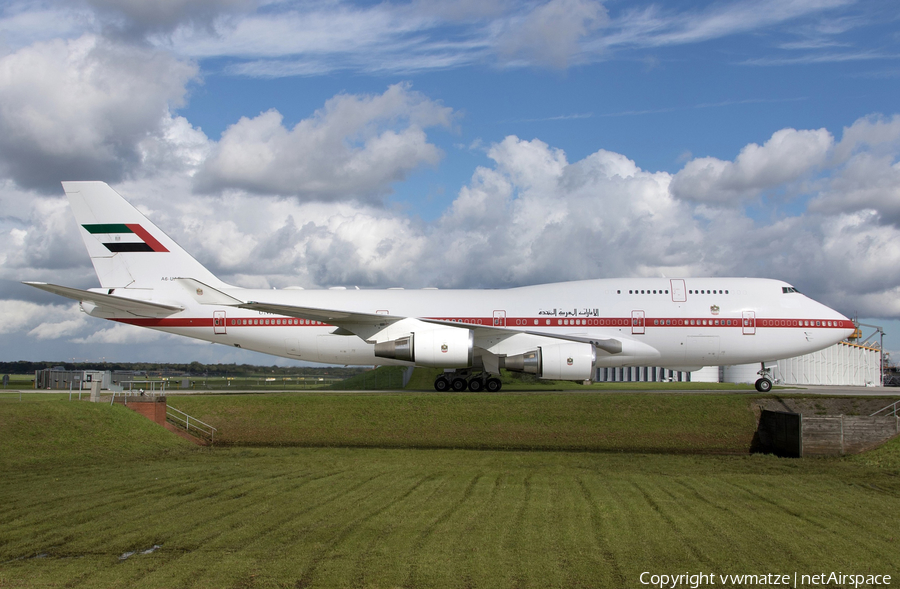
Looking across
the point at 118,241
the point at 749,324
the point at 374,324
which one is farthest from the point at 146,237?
the point at 749,324

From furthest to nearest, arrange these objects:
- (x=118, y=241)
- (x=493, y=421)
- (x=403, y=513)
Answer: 1. (x=118, y=241)
2. (x=493, y=421)
3. (x=403, y=513)

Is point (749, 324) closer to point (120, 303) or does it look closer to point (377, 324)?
point (377, 324)

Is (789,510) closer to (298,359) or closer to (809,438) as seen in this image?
(809,438)

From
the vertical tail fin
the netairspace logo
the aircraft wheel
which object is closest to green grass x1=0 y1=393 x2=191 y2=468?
the vertical tail fin

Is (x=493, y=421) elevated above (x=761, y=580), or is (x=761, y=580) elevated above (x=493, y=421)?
(x=493, y=421)

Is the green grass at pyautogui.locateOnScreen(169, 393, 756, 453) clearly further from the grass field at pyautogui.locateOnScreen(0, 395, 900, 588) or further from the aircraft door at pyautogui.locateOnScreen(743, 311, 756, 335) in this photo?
the aircraft door at pyautogui.locateOnScreen(743, 311, 756, 335)

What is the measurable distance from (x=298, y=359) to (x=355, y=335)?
2.95 m

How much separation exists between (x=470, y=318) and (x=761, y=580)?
53.4 feet

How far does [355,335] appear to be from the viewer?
23.5m

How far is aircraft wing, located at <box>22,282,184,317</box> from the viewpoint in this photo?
2078cm

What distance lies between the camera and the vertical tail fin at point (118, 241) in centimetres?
2414

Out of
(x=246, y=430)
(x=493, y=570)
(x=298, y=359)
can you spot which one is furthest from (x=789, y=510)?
(x=298, y=359)

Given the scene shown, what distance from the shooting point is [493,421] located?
18.9m

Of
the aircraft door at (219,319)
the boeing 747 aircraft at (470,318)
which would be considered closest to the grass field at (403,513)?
the boeing 747 aircraft at (470,318)
